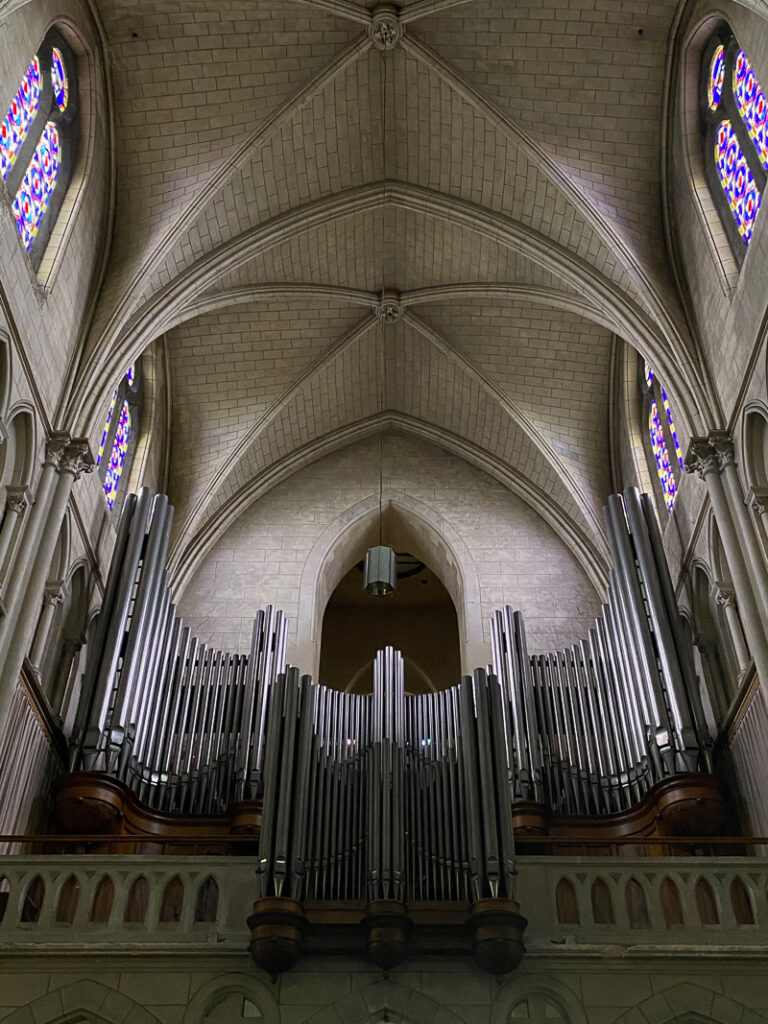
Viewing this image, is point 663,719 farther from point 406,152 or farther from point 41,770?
point 406,152

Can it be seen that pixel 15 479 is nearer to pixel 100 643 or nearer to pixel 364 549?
pixel 100 643

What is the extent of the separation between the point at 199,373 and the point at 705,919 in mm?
11935

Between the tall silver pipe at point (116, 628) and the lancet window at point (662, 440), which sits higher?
the lancet window at point (662, 440)

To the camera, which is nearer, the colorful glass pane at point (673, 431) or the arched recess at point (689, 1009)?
the arched recess at point (689, 1009)

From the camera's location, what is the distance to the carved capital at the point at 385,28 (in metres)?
13.5

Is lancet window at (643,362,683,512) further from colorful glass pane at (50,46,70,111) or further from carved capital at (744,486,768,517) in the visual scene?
colorful glass pane at (50,46,70,111)

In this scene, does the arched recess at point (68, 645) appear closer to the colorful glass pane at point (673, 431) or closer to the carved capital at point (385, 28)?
the carved capital at point (385, 28)

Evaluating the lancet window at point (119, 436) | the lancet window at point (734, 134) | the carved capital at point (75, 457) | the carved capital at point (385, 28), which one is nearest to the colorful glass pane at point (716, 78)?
the lancet window at point (734, 134)

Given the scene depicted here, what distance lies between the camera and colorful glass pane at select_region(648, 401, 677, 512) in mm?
15836

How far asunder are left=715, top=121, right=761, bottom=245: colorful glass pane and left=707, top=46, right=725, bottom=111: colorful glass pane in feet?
1.23

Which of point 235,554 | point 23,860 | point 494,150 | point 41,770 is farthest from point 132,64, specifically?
point 23,860

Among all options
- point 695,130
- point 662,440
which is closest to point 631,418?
point 662,440

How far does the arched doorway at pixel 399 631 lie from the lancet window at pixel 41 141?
11.6m

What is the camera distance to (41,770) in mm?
12922
